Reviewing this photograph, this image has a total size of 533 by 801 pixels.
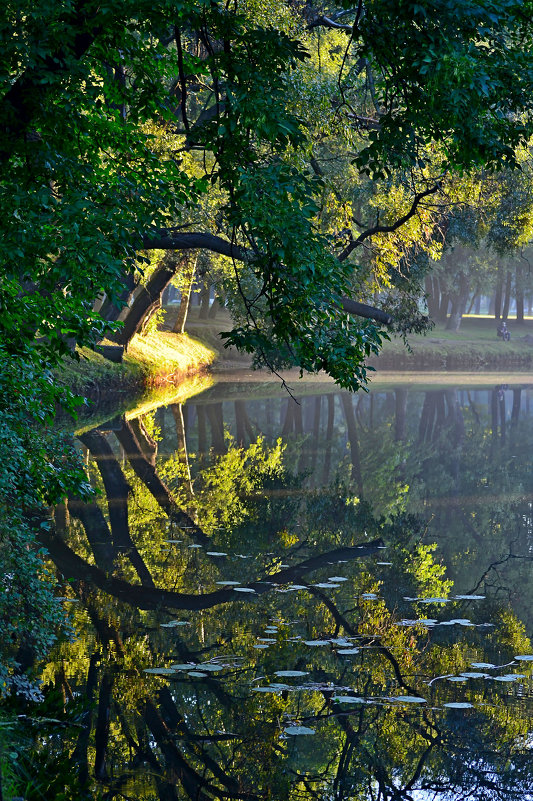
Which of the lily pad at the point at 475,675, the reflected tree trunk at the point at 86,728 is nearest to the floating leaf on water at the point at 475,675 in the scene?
the lily pad at the point at 475,675

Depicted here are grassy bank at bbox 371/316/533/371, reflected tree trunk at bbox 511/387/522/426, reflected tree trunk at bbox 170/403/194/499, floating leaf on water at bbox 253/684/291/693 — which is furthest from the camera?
grassy bank at bbox 371/316/533/371

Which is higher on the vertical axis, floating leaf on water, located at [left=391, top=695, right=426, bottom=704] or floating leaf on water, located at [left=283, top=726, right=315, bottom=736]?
floating leaf on water, located at [left=283, top=726, right=315, bottom=736]

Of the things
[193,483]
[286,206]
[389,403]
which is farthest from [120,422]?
[286,206]

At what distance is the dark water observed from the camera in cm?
614

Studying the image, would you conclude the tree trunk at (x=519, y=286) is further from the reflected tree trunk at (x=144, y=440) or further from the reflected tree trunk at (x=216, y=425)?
the reflected tree trunk at (x=144, y=440)

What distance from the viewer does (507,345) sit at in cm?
6041

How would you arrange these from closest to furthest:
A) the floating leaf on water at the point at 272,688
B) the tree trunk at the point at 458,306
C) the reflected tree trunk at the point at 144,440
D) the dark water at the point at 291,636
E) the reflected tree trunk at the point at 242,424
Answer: the dark water at the point at 291,636 < the floating leaf on water at the point at 272,688 < the reflected tree trunk at the point at 144,440 < the reflected tree trunk at the point at 242,424 < the tree trunk at the point at 458,306

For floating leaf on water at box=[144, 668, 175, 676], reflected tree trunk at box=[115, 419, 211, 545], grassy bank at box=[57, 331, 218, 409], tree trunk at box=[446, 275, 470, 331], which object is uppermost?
tree trunk at box=[446, 275, 470, 331]

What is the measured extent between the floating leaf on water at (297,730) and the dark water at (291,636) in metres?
0.02

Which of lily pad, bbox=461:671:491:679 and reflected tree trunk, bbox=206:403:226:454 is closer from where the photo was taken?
lily pad, bbox=461:671:491:679

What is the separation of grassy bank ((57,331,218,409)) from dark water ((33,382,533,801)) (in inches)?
374

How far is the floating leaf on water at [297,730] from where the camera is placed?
21.3ft

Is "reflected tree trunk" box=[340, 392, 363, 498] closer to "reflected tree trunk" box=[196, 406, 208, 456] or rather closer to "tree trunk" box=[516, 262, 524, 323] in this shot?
"reflected tree trunk" box=[196, 406, 208, 456]

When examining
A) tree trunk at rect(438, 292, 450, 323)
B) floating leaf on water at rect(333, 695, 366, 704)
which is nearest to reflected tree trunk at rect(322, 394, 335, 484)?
floating leaf on water at rect(333, 695, 366, 704)
